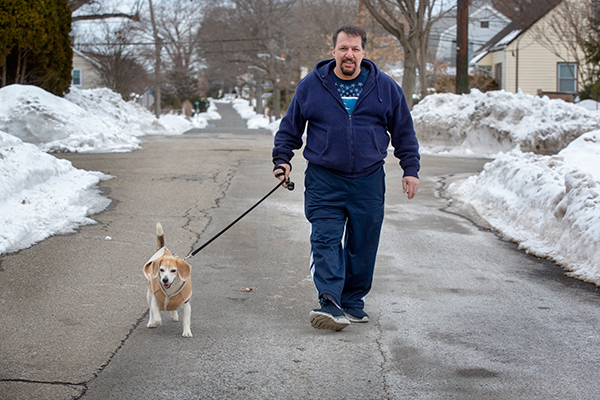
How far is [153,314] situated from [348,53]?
212 cm

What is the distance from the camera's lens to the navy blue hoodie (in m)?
4.70

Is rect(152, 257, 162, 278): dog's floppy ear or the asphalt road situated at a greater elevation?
rect(152, 257, 162, 278): dog's floppy ear

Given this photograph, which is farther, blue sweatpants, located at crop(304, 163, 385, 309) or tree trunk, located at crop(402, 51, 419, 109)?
tree trunk, located at crop(402, 51, 419, 109)

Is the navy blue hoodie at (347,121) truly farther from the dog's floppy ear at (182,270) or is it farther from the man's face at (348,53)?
the dog's floppy ear at (182,270)

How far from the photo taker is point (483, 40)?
63.1 meters

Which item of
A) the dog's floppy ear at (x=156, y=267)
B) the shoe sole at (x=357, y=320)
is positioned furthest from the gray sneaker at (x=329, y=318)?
the dog's floppy ear at (x=156, y=267)

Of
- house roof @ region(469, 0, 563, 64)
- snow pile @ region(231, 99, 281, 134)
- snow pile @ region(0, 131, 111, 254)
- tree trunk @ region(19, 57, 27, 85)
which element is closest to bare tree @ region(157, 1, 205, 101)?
snow pile @ region(231, 99, 281, 134)

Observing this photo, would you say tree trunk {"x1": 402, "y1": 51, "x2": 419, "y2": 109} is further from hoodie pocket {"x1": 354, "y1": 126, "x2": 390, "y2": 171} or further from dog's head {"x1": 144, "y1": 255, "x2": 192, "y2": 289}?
dog's head {"x1": 144, "y1": 255, "x2": 192, "y2": 289}

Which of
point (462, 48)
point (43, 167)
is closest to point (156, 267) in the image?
point (43, 167)

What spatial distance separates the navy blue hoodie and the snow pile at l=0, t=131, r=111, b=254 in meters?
3.63

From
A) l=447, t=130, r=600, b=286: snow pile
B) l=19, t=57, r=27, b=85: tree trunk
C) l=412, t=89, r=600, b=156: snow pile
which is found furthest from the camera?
l=19, t=57, r=27, b=85: tree trunk

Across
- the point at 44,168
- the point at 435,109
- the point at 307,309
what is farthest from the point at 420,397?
the point at 435,109

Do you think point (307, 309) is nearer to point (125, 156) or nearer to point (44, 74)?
point (125, 156)

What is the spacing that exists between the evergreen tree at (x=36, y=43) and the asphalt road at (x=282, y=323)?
521 inches
